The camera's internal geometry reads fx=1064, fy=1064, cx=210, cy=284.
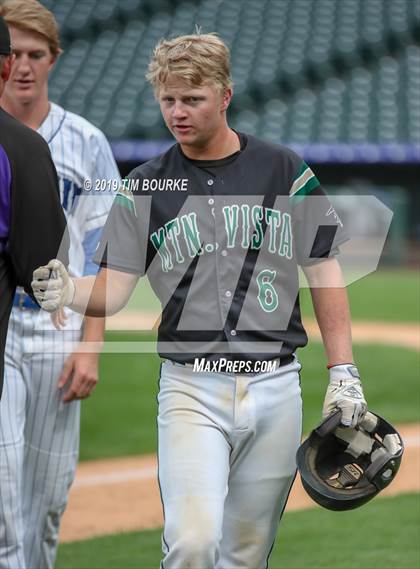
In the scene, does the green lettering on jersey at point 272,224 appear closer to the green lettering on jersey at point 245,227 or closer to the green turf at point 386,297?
the green lettering on jersey at point 245,227

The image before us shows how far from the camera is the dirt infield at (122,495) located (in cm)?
543

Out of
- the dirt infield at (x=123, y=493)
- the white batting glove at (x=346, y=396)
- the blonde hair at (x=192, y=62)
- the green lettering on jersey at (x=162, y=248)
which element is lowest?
the dirt infield at (x=123, y=493)

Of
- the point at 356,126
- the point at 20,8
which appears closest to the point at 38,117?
the point at 20,8

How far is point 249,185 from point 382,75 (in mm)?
21858

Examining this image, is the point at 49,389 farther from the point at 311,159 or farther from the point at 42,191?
the point at 311,159

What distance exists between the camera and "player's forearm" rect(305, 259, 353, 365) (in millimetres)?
3133

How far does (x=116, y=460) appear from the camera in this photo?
7.22 metres

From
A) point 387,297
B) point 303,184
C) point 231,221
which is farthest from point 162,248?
point 387,297

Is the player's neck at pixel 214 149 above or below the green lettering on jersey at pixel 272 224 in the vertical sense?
→ above

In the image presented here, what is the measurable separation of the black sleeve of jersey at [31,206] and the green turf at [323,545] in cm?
222

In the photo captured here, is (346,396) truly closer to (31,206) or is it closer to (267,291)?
(267,291)

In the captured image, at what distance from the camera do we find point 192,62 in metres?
2.95

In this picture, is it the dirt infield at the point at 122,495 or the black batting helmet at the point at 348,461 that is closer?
the black batting helmet at the point at 348,461

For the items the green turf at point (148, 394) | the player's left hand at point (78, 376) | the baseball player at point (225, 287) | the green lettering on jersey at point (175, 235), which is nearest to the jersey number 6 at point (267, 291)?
the baseball player at point (225, 287)
